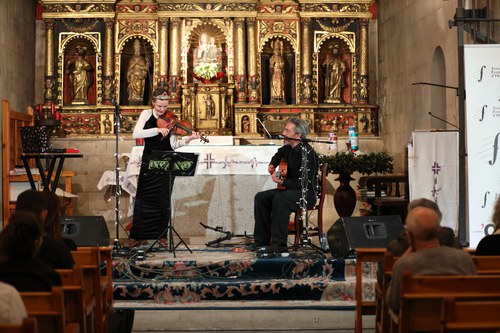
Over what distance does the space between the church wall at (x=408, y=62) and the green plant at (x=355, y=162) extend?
3.35ft

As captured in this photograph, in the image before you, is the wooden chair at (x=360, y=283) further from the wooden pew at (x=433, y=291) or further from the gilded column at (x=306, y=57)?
the gilded column at (x=306, y=57)

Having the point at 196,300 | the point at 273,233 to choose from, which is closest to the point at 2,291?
the point at 196,300

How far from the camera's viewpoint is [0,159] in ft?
38.1

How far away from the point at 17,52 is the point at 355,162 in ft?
18.4

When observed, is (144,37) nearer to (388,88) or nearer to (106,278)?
(388,88)

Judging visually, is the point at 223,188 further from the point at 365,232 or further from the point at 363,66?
the point at 363,66

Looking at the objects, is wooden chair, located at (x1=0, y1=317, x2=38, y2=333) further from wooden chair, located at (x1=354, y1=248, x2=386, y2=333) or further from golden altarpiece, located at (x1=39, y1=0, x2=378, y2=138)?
golden altarpiece, located at (x1=39, y1=0, x2=378, y2=138)

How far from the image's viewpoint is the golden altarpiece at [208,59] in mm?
13570

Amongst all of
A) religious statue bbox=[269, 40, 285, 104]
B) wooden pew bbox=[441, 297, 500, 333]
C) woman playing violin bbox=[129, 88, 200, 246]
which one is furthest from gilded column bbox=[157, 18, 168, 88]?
wooden pew bbox=[441, 297, 500, 333]

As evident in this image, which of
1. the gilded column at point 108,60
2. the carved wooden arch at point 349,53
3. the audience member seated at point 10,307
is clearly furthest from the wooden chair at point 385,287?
the gilded column at point 108,60

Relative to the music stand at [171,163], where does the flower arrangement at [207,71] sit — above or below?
above

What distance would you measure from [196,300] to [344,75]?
25.6 ft

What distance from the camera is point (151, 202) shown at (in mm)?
8602

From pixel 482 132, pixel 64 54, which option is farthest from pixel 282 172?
pixel 64 54
